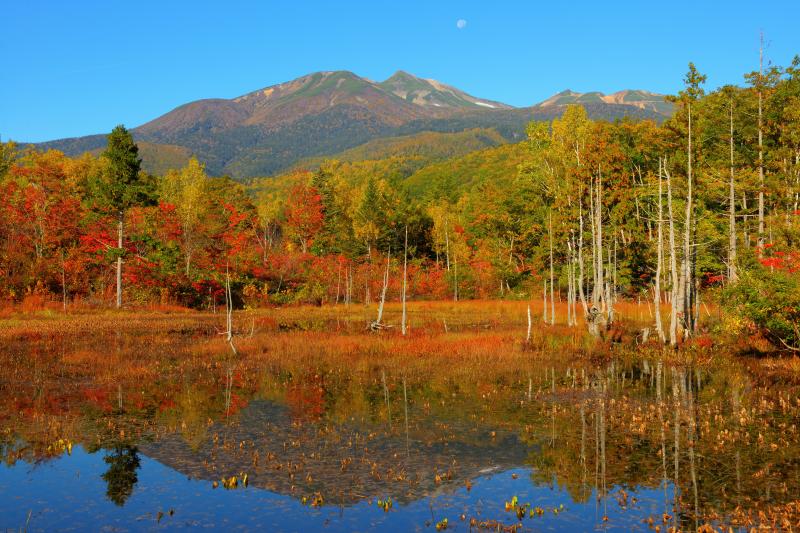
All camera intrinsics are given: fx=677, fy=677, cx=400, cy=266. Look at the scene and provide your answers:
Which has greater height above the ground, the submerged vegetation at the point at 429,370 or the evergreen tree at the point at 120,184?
the evergreen tree at the point at 120,184

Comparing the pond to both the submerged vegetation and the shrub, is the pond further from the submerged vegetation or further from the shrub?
the shrub

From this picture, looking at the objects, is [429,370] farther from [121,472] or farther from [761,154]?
[761,154]

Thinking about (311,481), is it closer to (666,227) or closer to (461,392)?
(461,392)

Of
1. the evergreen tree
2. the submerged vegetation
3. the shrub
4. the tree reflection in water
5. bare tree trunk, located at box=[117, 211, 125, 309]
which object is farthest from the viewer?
the evergreen tree

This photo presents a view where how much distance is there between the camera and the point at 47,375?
26781mm

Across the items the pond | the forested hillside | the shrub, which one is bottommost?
the pond

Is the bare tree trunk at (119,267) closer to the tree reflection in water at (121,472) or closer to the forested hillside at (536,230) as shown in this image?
the forested hillside at (536,230)

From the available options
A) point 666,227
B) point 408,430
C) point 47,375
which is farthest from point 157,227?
point 408,430

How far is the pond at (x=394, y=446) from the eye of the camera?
13000 mm

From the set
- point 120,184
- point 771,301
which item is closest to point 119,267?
point 120,184

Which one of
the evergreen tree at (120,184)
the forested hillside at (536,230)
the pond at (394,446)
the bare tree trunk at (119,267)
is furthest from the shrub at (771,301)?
the evergreen tree at (120,184)

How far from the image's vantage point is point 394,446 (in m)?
17.6

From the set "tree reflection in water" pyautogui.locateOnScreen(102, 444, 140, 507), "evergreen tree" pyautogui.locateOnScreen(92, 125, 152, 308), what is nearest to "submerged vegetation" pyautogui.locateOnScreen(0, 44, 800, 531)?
"tree reflection in water" pyautogui.locateOnScreen(102, 444, 140, 507)

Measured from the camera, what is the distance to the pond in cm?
1300
